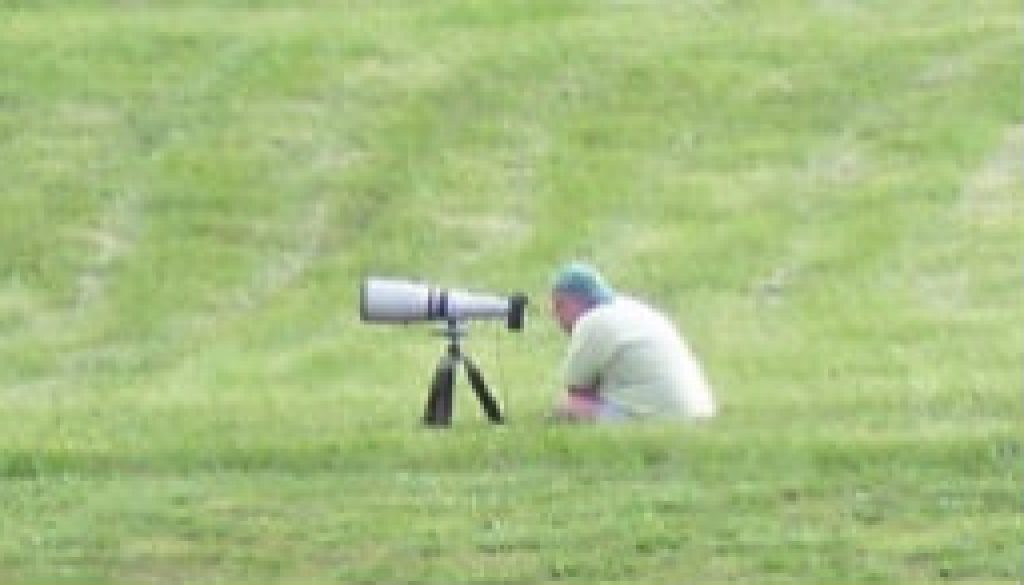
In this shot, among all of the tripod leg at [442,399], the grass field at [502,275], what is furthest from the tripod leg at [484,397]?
the grass field at [502,275]

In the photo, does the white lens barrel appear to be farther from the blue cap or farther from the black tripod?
the blue cap

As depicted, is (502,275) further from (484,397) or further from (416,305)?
(484,397)

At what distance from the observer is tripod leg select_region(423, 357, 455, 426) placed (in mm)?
14984

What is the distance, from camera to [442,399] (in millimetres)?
15039

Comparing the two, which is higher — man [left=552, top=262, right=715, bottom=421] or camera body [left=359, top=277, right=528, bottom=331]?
camera body [left=359, top=277, right=528, bottom=331]

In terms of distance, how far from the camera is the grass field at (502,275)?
38.6 feet

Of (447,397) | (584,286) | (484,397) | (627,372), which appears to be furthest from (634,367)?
(447,397)

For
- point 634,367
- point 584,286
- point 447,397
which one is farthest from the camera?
point 584,286

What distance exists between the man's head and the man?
3cm

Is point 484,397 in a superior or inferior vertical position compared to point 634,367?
inferior

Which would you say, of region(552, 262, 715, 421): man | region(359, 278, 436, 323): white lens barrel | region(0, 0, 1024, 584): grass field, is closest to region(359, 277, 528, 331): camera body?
region(359, 278, 436, 323): white lens barrel

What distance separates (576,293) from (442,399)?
3.46 ft

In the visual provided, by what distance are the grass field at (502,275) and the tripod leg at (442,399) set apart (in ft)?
0.73

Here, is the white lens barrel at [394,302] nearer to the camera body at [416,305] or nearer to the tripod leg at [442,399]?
the camera body at [416,305]
